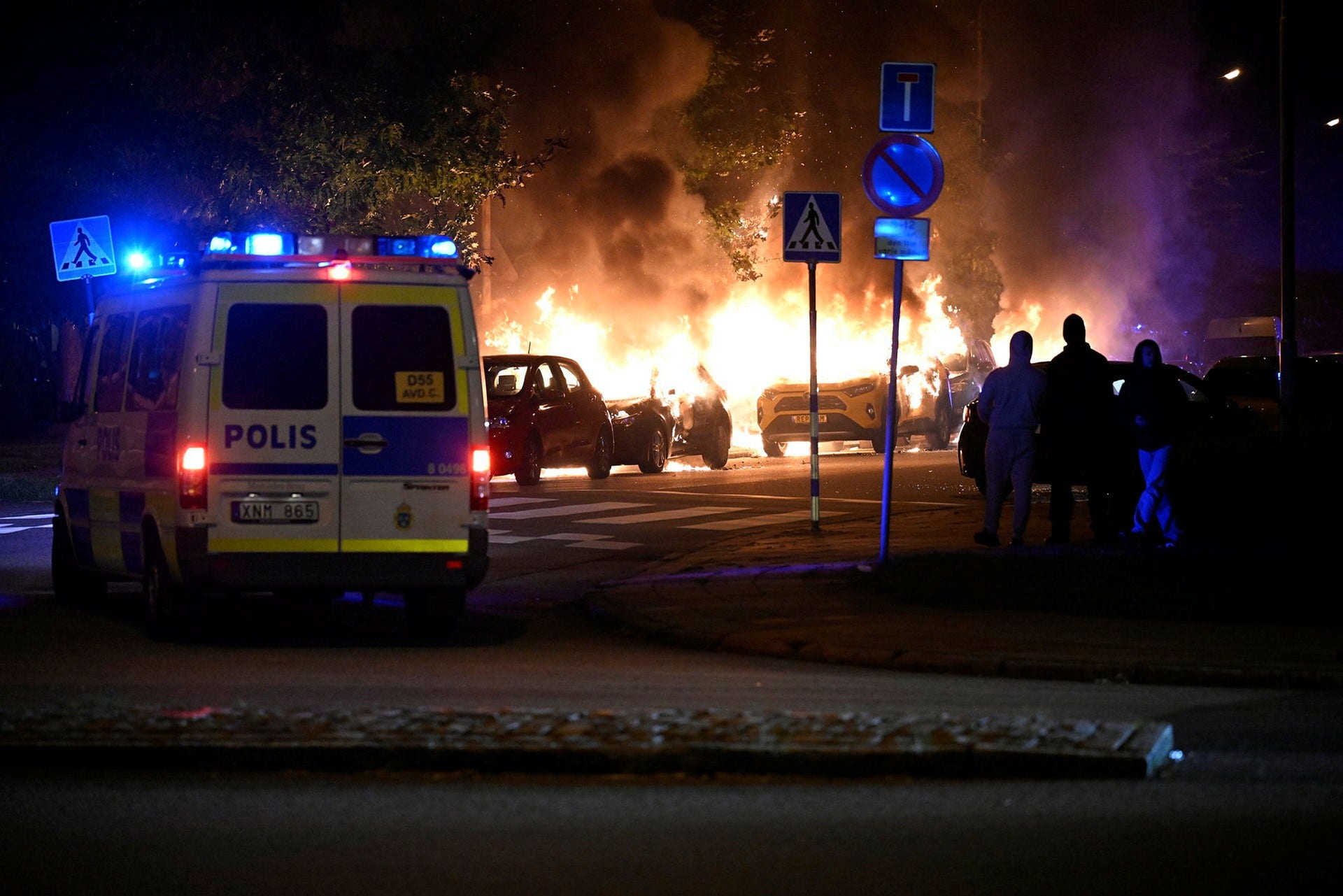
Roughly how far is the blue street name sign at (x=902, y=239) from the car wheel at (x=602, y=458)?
11506 mm

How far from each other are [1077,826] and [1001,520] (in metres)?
11.5

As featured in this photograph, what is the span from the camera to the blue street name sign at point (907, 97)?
43.0 feet

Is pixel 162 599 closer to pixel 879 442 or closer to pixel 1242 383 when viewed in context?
pixel 1242 383

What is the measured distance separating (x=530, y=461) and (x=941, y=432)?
1257 cm

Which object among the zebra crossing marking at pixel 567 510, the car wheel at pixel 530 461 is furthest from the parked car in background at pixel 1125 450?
the car wheel at pixel 530 461

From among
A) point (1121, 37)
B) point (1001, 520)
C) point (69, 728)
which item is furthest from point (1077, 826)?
point (1121, 37)

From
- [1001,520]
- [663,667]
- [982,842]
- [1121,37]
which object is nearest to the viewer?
[982,842]

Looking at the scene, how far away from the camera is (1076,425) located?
14453 mm

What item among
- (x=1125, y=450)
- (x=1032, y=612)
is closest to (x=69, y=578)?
(x=1032, y=612)

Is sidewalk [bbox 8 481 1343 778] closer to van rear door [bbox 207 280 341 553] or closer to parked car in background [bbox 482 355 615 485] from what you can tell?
van rear door [bbox 207 280 341 553]

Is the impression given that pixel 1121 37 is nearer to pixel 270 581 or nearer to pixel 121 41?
pixel 121 41

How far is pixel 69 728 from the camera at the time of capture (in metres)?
7.08

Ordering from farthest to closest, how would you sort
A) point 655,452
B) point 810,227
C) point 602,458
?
1. point 655,452
2. point 602,458
3. point 810,227

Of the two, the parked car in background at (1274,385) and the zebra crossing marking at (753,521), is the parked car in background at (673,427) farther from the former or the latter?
the parked car in background at (1274,385)
